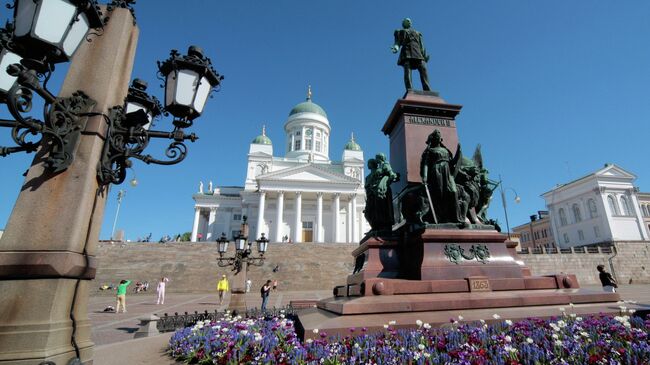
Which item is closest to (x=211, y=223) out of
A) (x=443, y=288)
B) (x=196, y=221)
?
(x=196, y=221)

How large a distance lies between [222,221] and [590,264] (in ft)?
179

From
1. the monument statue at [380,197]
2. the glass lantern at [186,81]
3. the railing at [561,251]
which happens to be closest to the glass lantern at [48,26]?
the glass lantern at [186,81]

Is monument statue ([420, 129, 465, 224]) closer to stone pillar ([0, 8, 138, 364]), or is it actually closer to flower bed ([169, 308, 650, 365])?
flower bed ([169, 308, 650, 365])

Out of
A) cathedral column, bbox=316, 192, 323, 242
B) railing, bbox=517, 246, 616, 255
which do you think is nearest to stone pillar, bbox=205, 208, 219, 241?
cathedral column, bbox=316, 192, 323, 242

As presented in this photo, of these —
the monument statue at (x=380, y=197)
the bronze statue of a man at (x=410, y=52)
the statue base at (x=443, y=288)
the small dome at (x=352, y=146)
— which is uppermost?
the small dome at (x=352, y=146)

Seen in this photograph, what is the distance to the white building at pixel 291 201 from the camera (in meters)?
52.0

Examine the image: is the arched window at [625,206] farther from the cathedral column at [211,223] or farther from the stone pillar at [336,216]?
the cathedral column at [211,223]

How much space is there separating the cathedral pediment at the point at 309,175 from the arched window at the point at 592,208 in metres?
39.3

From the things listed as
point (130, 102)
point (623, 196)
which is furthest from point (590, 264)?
point (130, 102)

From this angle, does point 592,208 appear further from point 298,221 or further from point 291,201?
point 291,201

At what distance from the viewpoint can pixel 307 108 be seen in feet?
229

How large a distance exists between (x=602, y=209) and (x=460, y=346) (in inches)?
2508

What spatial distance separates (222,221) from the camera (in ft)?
193

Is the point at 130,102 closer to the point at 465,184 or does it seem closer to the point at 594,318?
the point at 465,184
